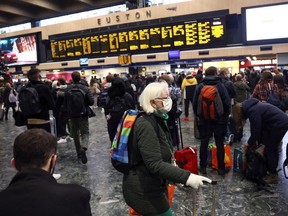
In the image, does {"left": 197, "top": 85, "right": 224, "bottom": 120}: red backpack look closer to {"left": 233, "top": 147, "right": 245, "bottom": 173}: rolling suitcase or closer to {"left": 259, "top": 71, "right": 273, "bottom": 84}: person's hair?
{"left": 233, "top": 147, "right": 245, "bottom": 173}: rolling suitcase

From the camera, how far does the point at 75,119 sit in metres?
5.26

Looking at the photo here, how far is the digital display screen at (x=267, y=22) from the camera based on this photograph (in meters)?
13.6

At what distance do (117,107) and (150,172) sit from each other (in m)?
3.12

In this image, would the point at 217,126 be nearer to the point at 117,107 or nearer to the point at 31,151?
the point at 117,107

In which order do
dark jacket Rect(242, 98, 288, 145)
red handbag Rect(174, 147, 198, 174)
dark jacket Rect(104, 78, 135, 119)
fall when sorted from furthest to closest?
dark jacket Rect(104, 78, 135, 119), dark jacket Rect(242, 98, 288, 145), red handbag Rect(174, 147, 198, 174)

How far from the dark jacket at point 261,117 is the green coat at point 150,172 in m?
2.03

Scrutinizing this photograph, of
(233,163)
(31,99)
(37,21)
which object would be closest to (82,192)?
(31,99)

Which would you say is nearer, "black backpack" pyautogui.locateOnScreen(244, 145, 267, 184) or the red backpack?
"black backpack" pyautogui.locateOnScreen(244, 145, 267, 184)

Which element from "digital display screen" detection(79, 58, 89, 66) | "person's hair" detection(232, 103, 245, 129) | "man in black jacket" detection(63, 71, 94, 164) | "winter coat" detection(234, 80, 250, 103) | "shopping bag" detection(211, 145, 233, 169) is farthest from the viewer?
"digital display screen" detection(79, 58, 89, 66)

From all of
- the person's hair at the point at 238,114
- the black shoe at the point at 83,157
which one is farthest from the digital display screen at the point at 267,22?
the black shoe at the point at 83,157

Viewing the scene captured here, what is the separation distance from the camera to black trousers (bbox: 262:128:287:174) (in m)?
3.72

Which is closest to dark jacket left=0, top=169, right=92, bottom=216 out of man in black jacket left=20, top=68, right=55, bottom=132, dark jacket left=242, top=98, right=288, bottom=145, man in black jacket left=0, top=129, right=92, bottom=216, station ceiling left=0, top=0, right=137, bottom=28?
man in black jacket left=0, top=129, right=92, bottom=216

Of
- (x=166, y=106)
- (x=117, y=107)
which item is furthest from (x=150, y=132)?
(x=117, y=107)

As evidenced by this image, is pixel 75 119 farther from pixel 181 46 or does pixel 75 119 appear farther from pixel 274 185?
pixel 181 46
